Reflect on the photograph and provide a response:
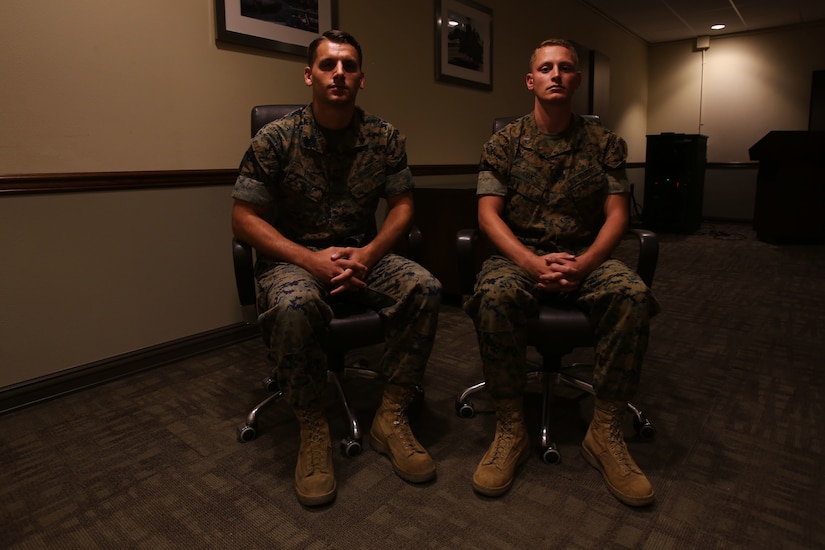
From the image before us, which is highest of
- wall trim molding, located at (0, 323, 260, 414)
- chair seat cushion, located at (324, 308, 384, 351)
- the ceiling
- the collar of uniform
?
the ceiling

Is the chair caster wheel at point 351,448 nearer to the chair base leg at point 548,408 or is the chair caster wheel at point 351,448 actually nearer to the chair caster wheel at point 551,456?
the chair base leg at point 548,408

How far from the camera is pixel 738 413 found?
70.3 inches

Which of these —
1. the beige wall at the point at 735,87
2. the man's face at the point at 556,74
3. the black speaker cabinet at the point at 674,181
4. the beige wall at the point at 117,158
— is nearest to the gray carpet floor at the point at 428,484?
the beige wall at the point at 117,158

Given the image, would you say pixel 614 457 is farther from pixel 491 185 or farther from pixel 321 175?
pixel 321 175

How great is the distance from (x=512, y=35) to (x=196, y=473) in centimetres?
386

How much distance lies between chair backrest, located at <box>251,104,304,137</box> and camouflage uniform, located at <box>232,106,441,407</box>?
11 centimetres

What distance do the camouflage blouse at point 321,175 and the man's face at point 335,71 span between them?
0.13 metres

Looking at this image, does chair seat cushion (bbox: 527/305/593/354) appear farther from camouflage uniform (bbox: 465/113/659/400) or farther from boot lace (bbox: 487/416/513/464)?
boot lace (bbox: 487/416/513/464)

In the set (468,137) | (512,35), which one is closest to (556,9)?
(512,35)

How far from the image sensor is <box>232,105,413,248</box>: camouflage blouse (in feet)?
5.27

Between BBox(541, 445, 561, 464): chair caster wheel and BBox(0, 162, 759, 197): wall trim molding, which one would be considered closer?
BBox(541, 445, 561, 464): chair caster wheel

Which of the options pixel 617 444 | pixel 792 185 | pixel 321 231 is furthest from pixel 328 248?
pixel 792 185

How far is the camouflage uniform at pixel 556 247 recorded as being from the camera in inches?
55.0

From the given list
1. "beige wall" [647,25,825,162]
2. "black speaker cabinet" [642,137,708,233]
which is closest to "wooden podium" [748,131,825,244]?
"black speaker cabinet" [642,137,708,233]
